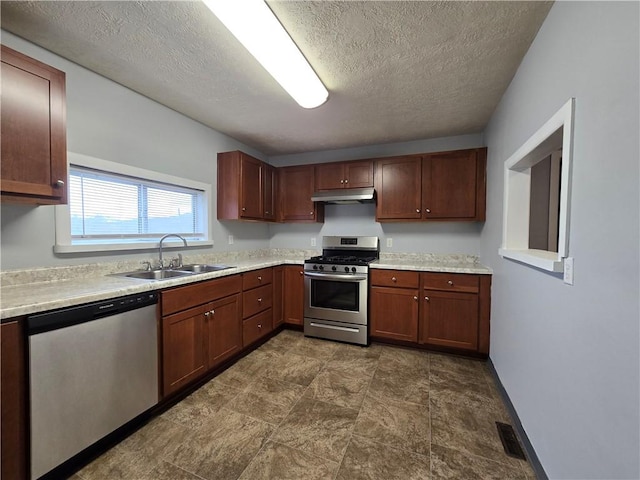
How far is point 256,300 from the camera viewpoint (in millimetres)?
2848

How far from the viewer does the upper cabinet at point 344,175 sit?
10.9 feet

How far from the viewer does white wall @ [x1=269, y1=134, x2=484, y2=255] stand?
3.22 metres

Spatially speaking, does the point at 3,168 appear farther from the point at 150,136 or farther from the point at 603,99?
the point at 603,99

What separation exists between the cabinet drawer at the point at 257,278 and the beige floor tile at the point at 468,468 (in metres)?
1.98

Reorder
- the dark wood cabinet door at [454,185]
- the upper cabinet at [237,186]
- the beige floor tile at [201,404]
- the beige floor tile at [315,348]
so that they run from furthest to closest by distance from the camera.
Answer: the upper cabinet at [237,186]
the dark wood cabinet door at [454,185]
the beige floor tile at [315,348]
the beige floor tile at [201,404]

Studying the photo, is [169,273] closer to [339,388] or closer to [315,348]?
[315,348]

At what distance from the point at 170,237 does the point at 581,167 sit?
9.78 feet

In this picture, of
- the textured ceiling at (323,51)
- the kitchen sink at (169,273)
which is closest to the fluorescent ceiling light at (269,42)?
the textured ceiling at (323,51)

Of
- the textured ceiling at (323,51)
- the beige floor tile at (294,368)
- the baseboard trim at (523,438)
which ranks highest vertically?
the textured ceiling at (323,51)

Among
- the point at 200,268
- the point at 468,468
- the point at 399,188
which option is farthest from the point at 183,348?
the point at 399,188

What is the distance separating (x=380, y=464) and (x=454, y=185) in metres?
2.65

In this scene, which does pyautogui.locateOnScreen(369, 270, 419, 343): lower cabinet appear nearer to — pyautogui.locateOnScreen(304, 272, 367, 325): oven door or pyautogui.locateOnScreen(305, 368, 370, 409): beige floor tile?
pyautogui.locateOnScreen(304, 272, 367, 325): oven door

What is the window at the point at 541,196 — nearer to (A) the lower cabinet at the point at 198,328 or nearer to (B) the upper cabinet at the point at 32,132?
(A) the lower cabinet at the point at 198,328

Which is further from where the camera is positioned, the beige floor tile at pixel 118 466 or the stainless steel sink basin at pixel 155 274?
the stainless steel sink basin at pixel 155 274
